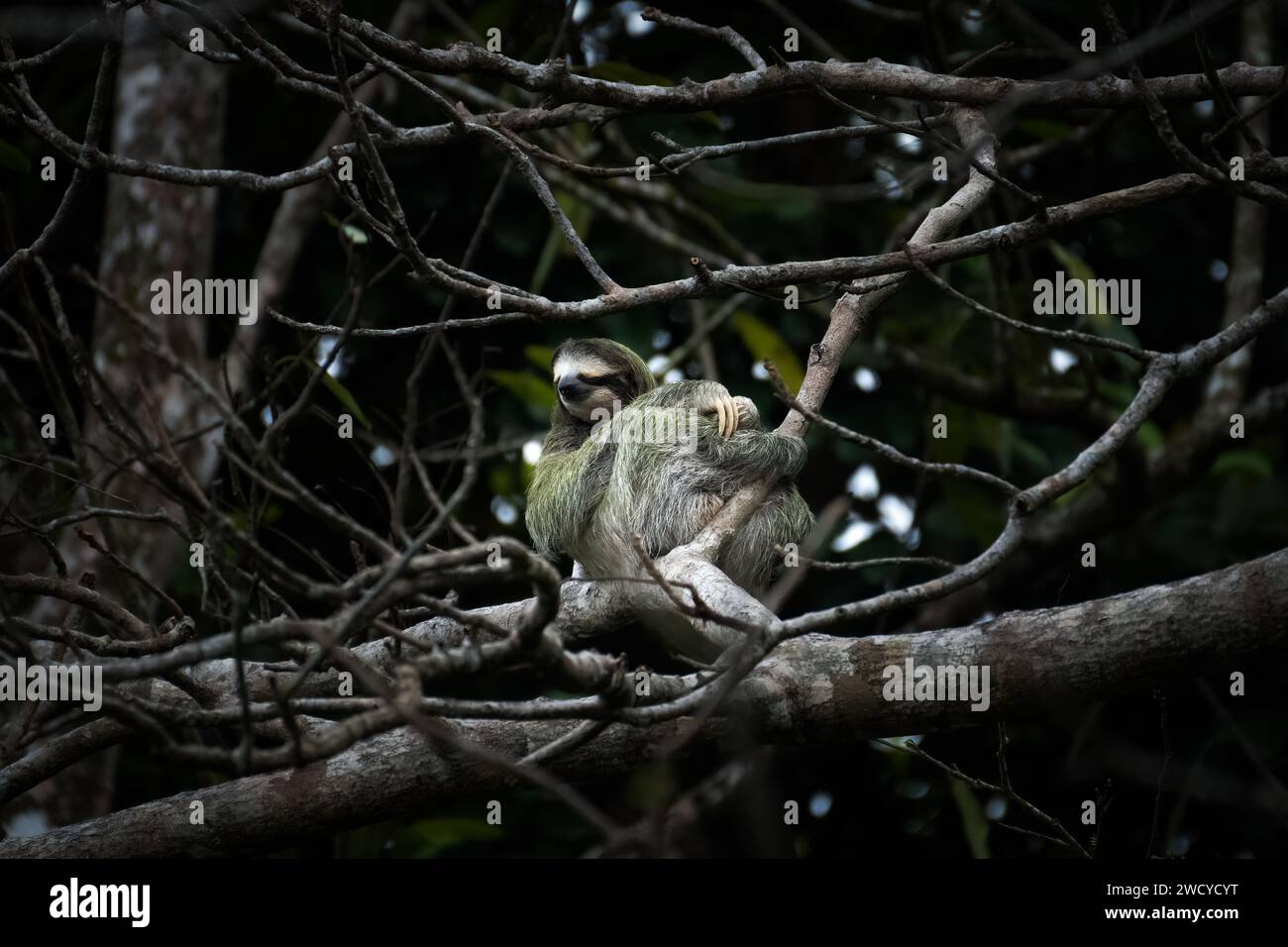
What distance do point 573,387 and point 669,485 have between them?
2.91ft

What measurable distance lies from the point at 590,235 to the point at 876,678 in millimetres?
5925

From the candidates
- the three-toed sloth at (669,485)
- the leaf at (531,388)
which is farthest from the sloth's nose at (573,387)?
the leaf at (531,388)

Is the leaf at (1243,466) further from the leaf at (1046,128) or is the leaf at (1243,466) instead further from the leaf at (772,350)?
the leaf at (772,350)

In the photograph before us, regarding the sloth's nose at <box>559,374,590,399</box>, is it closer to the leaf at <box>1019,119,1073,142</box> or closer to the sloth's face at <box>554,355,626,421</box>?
the sloth's face at <box>554,355,626,421</box>

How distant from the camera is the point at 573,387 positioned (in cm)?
639

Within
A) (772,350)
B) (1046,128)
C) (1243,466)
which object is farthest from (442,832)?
(1046,128)

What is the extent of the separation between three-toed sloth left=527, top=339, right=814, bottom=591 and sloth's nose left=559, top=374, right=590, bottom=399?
205 mm

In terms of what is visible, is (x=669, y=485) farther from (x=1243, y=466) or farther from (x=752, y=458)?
(x=1243, y=466)

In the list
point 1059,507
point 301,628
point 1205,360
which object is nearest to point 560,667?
point 301,628

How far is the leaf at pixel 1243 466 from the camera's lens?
8297 millimetres

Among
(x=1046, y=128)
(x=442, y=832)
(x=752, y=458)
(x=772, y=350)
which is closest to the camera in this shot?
(x=752, y=458)
